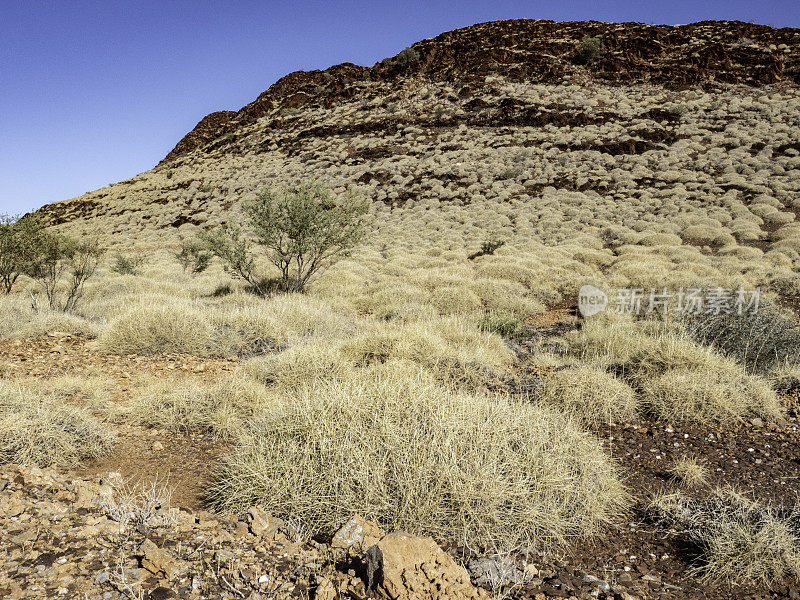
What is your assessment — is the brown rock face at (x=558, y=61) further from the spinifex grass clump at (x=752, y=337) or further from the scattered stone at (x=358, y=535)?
the scattered stone at (x=358, y=535)

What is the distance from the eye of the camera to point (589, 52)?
36.4 m

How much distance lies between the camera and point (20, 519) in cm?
234

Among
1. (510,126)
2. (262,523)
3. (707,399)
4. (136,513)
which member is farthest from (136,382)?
(510,126)

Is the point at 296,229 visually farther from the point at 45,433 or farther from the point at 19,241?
the point at 45,433

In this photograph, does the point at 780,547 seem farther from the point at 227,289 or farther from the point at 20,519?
the point at 227,289

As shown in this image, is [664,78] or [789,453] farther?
[664,78]

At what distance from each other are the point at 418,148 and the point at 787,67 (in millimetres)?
27019

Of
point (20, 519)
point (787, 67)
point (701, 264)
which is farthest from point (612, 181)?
point (20, 519)

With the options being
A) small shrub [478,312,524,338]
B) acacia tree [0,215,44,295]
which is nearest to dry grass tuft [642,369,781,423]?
small shrub [478,312,524,338]

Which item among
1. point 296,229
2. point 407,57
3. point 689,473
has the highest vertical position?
point 407,57

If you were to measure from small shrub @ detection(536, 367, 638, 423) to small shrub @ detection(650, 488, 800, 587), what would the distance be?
1.62 m

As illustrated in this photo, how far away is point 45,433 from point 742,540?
190 inches

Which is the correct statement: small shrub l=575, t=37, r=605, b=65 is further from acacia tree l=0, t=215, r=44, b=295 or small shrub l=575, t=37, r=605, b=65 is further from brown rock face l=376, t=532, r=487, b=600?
brown rock face l=376, t=532, r=487, b=600

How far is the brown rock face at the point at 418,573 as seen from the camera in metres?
1.95
